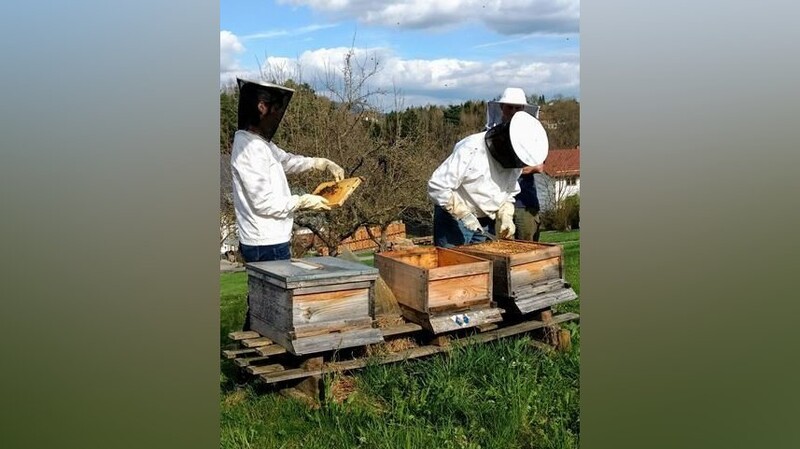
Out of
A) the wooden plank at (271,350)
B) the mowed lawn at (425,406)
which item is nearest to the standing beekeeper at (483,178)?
the mowed lawn at (425,406)

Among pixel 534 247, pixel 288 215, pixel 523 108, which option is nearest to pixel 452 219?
pixel 534 247

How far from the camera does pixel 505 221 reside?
3367mm

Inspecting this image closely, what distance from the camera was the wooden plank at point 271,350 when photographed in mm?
2783

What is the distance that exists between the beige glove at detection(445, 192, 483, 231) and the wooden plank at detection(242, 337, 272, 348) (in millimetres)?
1006

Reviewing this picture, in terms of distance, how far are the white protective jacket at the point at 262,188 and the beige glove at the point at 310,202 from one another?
3 centimetres

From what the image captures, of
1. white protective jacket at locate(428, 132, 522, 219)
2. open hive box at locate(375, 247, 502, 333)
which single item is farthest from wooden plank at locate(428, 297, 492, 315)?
white protective jacket at locate(428, 132, 522, 219)

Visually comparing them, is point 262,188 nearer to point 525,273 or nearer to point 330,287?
point 330,287

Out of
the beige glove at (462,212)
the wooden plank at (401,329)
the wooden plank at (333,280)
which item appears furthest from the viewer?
the beige glove at (462,212)

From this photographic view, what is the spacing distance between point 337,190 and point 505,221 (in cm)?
91

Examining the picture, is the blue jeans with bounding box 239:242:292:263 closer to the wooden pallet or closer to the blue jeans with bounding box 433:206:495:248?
the wooden pallet

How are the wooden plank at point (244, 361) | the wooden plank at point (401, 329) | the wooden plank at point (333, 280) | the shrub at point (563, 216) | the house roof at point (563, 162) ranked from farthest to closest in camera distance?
the shrub at point (563, 216)
the house roof at point (563, 162)
the wooden plank at point (401, 329)
the wooden plank at point (244, 361)
the wooden plank at point (333, 280)

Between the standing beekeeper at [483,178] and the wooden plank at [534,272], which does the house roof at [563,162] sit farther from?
the wooden plank at [534,272]

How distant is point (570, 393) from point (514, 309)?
18.2 inches

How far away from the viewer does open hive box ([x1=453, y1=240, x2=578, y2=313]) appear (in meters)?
3.18
